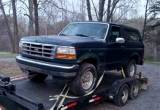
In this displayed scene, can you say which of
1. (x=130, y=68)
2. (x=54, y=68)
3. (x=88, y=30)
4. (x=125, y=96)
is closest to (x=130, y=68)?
(x=130, y=68)

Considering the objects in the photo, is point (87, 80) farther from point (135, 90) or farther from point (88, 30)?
point (135, 90)

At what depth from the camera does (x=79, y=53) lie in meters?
6.01

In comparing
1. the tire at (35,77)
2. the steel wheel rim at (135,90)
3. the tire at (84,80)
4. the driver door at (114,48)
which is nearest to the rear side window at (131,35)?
the driver door at (114,48)

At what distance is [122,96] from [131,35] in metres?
2.37

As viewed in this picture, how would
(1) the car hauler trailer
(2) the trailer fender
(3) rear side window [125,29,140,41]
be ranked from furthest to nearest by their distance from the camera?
(3) rear side window [125,29,140,41] → (2) the trailer fender → (1) the car hauler trailer

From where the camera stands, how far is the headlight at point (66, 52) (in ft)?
19.2

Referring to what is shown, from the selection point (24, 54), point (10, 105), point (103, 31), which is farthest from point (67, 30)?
point (10, 105)

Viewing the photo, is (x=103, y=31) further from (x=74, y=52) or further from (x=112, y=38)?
(x=74, y=52)

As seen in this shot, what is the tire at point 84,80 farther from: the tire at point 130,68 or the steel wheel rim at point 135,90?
the tire at point 130,68

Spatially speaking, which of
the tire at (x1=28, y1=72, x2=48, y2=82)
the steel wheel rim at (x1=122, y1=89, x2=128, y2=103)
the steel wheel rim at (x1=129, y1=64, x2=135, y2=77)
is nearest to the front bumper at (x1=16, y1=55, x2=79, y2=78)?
the tire at (x1=28, y1=72, x2=48, y2=82)

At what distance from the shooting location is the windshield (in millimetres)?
7328

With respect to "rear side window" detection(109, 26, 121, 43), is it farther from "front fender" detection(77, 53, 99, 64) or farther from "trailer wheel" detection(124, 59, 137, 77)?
"trailer wheel" detection(124, 59, 137, 77)

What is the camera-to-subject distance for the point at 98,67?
22.5ft

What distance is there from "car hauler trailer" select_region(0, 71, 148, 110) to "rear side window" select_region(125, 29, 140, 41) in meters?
1.37
